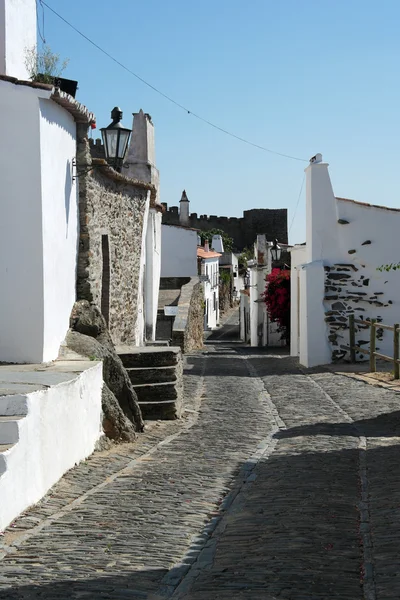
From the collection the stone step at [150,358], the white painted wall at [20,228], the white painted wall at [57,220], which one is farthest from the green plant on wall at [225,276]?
the white painted wall at [20,228]

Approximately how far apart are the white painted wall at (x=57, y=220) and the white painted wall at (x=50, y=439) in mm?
1011

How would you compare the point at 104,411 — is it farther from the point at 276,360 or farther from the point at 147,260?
the point at 276,360

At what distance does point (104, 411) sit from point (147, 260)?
8.39 m

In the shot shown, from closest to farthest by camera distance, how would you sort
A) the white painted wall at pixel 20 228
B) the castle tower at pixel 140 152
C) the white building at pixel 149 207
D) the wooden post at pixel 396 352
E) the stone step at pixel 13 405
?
the stone step at pixel 13 405
the white painted wall at pixel 20 228
the wooden post at pixel 396 352
the white building at pixel 149 207
the castle tower at pixel 140 152

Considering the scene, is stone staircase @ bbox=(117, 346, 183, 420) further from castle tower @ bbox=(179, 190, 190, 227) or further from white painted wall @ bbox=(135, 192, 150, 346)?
castle tower @ bbox=(179, 190, 190, 227)

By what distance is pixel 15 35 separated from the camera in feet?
37.2

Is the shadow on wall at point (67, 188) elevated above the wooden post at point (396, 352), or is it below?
above

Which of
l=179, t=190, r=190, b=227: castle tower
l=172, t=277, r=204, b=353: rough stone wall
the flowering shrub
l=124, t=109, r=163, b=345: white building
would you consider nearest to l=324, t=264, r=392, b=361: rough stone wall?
l=124, t=109, r=163, b=345: white building

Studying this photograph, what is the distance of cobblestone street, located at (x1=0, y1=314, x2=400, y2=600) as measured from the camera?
4996 mm

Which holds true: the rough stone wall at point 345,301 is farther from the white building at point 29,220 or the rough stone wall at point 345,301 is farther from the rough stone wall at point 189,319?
the white building at point 29,220

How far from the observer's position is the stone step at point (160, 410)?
12.4 meters

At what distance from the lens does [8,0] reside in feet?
36.8

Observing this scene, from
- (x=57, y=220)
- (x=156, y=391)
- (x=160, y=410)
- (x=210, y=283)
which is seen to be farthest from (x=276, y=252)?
(x=57, y=220)

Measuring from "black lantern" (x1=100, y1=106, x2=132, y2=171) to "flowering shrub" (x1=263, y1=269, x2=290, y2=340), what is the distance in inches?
669
